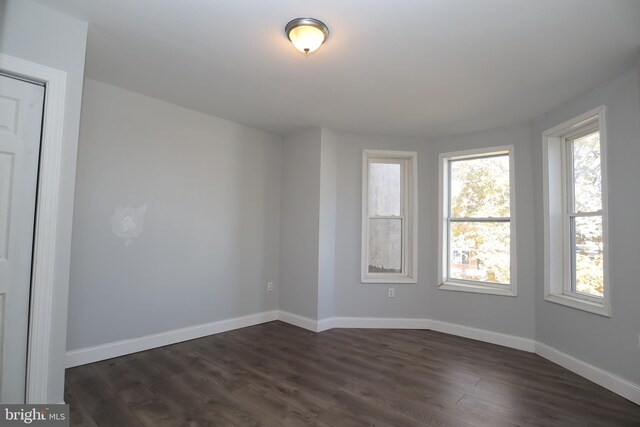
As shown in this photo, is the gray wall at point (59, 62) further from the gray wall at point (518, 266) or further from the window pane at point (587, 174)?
the window pane at point (587, 174)

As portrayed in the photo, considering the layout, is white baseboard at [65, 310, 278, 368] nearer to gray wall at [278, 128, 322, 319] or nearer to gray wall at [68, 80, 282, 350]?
gray wall at [68, 80, 282, 350]

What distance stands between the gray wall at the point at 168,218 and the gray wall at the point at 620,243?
11.2 ft

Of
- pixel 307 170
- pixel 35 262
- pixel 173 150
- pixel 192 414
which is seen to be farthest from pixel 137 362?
pixel 307 170

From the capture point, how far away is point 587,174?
3.21 metres

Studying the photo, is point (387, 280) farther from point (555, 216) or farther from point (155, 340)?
point (155, 340)

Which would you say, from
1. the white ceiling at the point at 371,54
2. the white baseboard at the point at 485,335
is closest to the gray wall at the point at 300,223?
the white ceiling at the point at 371,54

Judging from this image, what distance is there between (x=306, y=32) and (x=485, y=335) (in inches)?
147

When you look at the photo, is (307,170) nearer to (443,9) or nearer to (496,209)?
(496,209)

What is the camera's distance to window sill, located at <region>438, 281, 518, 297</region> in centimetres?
387

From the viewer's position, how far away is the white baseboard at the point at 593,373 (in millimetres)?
2574

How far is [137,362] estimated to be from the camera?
10.00 ft

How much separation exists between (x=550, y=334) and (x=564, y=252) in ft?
2.77

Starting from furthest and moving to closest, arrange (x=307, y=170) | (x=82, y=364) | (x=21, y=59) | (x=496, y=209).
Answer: (x=307, y=170) → (x=496, y=209) → (x=82, y=364) → (x=21, y=59)

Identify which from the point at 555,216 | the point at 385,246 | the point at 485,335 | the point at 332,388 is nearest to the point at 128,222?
the point at 332,388
